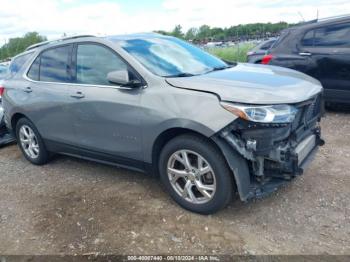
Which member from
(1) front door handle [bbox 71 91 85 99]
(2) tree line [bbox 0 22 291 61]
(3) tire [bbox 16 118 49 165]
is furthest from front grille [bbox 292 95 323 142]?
(2) tree line [bbox 0 22 291 61]

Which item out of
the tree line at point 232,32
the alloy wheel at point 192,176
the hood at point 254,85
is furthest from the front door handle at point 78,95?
the tree line at point 232,32

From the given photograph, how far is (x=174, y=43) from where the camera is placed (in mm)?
4691

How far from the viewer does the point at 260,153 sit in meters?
3.28

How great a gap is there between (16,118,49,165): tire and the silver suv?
1.06ft

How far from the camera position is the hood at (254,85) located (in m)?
3.31

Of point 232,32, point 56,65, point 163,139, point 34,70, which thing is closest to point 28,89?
point 34,70

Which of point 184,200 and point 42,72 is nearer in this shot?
point 184,200

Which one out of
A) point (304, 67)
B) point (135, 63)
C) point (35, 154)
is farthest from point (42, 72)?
point (304, 67)

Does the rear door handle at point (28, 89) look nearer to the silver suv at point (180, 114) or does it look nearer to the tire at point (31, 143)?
the silver suv at point (180, 114)

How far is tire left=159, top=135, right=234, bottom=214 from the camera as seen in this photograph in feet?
11.3

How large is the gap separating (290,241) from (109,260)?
154cm

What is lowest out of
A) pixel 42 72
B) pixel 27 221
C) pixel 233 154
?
pixel 27 221

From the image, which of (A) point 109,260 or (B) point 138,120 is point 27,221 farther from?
(B) point 138,120

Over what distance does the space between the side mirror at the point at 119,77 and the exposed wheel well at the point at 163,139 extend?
65cm
